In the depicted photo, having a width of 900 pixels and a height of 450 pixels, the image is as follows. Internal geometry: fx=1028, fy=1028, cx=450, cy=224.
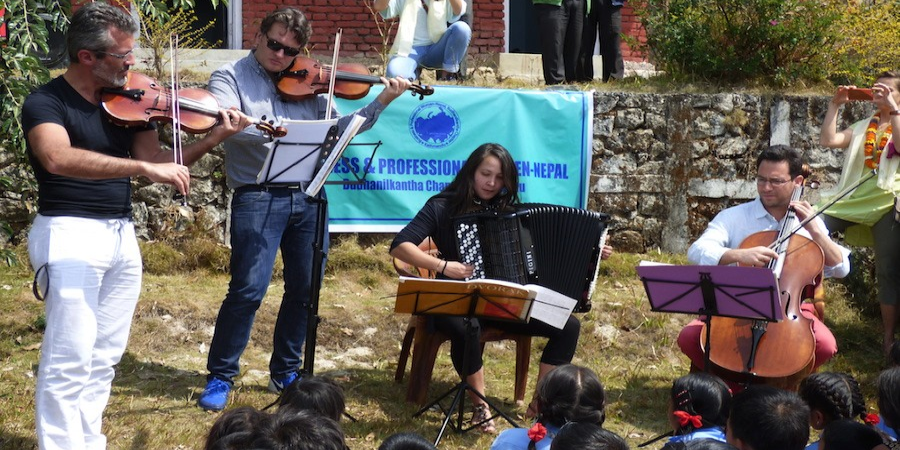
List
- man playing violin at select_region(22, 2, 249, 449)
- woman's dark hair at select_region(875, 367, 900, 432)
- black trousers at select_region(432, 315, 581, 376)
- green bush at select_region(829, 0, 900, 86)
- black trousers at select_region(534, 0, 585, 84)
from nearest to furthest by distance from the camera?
woman's dark hair at select_region(875, 367, 900, 432), man playing violin at select_region(22, 2, 249, 449), black trousers at select_region(432, 315, 581, 376), green bush at select_region(829, 0, 900, 86), black trousers at select_region(534, 0, 585, 84)

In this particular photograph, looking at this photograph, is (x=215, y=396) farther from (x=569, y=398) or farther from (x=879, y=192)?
(x=879, y=192)

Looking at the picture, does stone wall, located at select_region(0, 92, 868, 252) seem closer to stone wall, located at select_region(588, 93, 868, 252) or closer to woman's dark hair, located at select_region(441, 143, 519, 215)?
stone wall, located at select_region(588, 93, 868, 252)

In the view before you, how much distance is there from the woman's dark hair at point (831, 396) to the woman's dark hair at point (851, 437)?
587mm

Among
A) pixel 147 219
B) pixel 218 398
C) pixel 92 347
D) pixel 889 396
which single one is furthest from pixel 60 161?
pixel 147 219

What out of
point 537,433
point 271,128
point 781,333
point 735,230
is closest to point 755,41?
point 735,230

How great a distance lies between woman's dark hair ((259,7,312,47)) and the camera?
5.05m

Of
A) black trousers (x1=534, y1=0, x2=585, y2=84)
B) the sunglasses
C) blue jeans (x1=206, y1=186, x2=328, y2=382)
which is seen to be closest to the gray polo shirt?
blue jeans (x1=206, y1=186, x2=328, y2=382)

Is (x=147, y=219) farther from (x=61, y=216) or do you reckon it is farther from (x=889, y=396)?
(x=889, y=396)

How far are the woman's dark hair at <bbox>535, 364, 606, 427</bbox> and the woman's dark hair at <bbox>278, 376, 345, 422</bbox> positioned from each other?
2.61 feet

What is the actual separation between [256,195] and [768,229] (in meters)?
2.76

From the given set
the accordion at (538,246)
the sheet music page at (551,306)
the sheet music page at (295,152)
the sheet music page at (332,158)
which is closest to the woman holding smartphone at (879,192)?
the accordion at (538,246)

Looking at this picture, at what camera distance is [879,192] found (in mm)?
6562

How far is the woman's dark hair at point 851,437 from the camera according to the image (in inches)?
135

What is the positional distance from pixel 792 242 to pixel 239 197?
2860 mm
